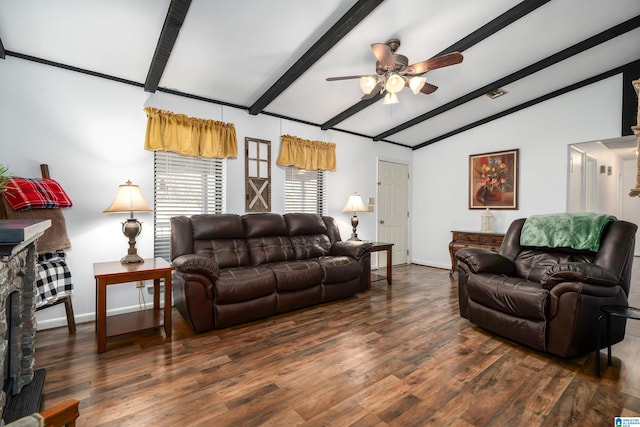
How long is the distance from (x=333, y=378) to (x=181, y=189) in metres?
2.72

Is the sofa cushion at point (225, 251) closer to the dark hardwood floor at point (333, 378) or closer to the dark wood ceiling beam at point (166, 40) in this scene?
the dark hardwood floor at point (333, 378)

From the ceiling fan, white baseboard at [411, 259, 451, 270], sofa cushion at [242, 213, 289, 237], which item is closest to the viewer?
the ceiling fan

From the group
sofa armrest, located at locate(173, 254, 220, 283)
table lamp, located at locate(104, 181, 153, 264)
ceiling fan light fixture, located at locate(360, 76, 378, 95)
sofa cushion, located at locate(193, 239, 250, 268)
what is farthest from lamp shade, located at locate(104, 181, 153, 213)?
ceiling fan light fixture, located at locate(360, 76, 378, 95)

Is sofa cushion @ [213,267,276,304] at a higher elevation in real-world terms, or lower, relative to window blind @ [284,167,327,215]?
lower

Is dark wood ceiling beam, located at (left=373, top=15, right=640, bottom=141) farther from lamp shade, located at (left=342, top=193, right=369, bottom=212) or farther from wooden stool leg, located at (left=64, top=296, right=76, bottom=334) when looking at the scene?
wooden stool leg, located at (left=64, top=296, right=76, bottom=334)

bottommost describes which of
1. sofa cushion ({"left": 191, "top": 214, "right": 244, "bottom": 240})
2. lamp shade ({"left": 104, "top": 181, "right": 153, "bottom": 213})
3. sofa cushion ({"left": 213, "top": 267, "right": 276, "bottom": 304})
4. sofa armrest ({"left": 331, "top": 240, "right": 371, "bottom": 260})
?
sofa cushion ({"left": 213, "top": 267, "right": 276, "bottom": 304})

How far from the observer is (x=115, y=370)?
6.87ft

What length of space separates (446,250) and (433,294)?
1951mm

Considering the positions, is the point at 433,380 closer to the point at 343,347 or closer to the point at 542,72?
the point at 343,347

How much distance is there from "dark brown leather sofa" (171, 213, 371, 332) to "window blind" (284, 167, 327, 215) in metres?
0.45

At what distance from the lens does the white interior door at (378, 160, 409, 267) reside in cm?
566

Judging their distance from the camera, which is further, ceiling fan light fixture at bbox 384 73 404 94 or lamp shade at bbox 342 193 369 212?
lamp shade at bbox 342 193 369 212

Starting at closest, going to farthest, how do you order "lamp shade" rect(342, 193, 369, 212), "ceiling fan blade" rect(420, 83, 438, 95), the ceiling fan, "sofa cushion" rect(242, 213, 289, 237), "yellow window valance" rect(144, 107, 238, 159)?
the ceiling fan, "ceiling fan blade" rect(420, 83, 438, 95), "yellow window valance" rect(144, 107, 238, 159), "sofa cushion" rect(242, 213, 289, 237), "lamp shade" rect(342, 193, 369, 212)

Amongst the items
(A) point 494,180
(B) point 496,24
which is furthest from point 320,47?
(A) point 494,180
